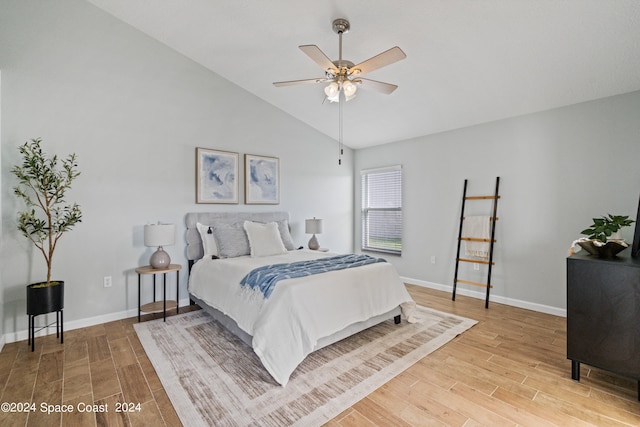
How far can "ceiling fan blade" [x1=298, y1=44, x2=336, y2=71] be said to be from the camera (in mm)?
2256

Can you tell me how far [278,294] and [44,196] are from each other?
8.59 ft

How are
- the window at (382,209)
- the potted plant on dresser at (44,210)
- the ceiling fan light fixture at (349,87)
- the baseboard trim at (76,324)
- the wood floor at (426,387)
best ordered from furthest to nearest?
the window at (382,209), the baseboard trim at (76,324), the potted plant on dresser at (44,210), the ceiling fan light fixture at (349,87), the wood floor at (426,387)

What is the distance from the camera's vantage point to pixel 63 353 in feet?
8.77

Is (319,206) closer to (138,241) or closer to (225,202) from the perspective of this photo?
(225,202)

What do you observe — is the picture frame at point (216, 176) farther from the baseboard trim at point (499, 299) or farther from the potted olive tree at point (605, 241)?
the potted olive tree at point (605, 241)

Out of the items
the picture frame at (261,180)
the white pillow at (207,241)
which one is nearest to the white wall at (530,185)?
the picture frame at (261,180)

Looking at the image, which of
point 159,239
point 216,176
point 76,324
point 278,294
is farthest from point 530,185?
Answer: point 76,324

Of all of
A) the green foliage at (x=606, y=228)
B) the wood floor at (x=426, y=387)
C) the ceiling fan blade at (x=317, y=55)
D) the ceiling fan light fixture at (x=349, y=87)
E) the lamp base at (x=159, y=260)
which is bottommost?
the wood floor at (x=426, y=387)

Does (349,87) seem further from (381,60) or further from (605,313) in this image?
(605,313)

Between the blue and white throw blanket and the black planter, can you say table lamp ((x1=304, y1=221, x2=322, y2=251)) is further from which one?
the black planter

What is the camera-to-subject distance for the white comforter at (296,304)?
2256 millimetres

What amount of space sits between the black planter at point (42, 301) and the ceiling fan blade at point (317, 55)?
316 cm

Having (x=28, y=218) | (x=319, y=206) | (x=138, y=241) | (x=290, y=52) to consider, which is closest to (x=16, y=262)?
(x=28, y=218)

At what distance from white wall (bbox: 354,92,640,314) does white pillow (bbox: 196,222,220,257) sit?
10.7ft
